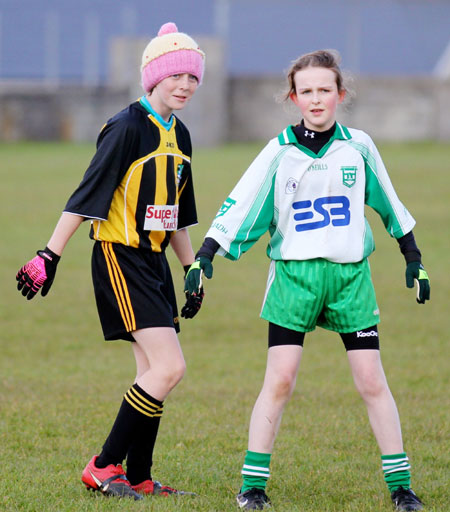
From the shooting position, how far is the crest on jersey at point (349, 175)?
4402 mm

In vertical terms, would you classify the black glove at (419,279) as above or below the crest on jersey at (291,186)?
below

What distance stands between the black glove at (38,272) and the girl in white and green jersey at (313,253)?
613 millimetres

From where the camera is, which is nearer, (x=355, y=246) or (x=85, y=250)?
(x=355, y=246)

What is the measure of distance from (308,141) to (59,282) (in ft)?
24.9

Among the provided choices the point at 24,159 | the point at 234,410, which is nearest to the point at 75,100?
the point at 24,159

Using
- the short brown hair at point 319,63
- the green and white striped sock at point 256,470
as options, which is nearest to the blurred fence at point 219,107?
the short brown hair at point 319,63

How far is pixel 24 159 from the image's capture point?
94.2 ft

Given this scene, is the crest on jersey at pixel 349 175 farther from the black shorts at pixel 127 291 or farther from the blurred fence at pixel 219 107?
the blurred fence at pixel 219 107

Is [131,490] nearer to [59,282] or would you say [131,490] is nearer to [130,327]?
[130,327]

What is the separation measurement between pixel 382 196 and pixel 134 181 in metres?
1.06

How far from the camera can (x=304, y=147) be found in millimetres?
4422

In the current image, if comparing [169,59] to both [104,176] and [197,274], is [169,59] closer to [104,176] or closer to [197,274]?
[104,176]

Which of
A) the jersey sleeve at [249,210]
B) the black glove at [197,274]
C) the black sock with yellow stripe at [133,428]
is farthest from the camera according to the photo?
the black sock with yellow stripe at [133,428]

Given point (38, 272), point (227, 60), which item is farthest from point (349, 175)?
point (227, 60)
